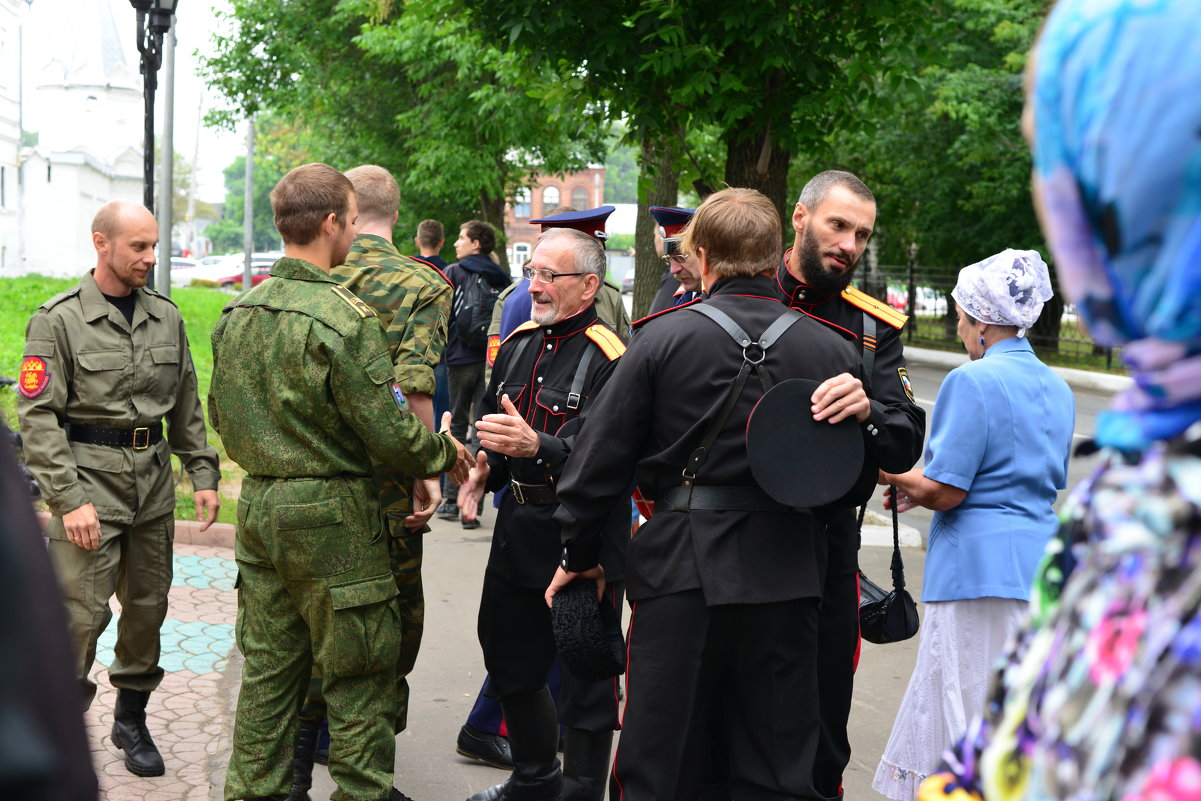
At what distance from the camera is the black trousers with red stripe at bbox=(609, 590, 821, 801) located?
3.19 meters

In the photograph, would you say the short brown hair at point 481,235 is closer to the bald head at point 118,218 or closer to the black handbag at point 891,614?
the bald head at point 118,218

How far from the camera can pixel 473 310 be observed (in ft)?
34.5

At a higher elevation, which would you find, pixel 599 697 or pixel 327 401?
pixel 327 401

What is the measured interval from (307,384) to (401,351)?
0.84m

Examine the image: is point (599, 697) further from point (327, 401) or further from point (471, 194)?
point (471, 194)

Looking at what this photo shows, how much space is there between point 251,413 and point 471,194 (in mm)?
16038

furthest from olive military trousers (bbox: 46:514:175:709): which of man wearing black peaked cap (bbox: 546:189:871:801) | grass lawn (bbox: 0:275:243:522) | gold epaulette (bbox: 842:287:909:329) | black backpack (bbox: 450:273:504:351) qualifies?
black backpack (bbox: 450:273:504:351)

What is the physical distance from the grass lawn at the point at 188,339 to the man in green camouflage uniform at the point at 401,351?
4.24 feet

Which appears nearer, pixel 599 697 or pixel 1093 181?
pixel 1093 181

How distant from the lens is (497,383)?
4.60 meters

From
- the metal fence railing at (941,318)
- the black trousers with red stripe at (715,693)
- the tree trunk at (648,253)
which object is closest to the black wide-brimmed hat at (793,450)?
the black trousers with red stripe at (715,693)

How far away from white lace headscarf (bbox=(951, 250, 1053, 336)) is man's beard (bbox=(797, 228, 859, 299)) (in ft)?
1.33

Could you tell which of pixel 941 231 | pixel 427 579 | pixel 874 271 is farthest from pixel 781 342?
pixel 874 271

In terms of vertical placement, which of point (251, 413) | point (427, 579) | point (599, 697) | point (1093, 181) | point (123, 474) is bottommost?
point (427, 579)
